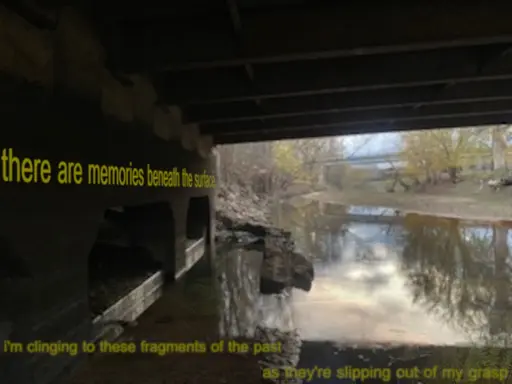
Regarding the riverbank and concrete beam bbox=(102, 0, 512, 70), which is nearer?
concrete beam bbox=(102, 0, 512, 70)

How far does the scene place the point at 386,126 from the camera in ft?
30.5

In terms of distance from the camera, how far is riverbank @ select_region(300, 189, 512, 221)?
19.2 meters

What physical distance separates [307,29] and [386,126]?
19.2 feet

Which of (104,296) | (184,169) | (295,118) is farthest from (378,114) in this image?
(104,296)

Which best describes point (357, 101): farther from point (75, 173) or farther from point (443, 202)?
point (443, 202)

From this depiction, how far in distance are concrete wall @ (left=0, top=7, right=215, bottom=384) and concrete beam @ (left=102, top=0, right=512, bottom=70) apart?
22.0 inches

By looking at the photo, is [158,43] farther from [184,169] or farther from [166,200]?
[184,169]

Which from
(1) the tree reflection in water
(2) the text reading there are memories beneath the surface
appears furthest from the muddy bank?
(2) the text reading there are memories beneath the surface

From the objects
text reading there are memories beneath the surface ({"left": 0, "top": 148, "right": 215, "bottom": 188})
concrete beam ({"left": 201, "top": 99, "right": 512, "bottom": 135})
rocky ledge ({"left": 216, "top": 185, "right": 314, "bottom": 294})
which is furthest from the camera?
concrete beam ({"left": 201, "top": 99, "right": 512, "bottom": 135})

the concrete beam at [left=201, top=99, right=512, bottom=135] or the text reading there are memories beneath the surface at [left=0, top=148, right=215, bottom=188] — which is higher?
the concrete beam at [left=201, top=99, right=512, bottom=135]

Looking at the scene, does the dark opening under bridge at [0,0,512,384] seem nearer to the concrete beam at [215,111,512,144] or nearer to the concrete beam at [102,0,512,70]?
the concrete beam at [102,0,512,70]

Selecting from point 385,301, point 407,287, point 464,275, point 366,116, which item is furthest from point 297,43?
point 464,275

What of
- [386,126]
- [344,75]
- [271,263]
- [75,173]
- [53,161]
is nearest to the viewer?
[53,161]

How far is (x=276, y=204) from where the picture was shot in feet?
80.6
